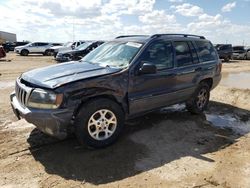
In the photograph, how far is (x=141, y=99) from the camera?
5.45m

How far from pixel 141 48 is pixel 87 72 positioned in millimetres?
1186

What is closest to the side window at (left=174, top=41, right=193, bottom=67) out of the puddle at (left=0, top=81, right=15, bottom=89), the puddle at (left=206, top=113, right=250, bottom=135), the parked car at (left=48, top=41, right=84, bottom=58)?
the puddle at (left=206, top=113, right=250, bottom=135)

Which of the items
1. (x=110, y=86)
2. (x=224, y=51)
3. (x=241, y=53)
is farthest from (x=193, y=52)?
(x=241, y=53)

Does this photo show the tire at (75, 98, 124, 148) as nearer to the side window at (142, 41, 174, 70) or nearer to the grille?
the grille

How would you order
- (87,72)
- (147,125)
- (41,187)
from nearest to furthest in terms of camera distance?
(41,187) → (87,72) → (147,125)

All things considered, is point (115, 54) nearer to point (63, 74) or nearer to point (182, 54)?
point (63, 74)

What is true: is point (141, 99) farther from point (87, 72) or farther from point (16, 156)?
point (16, 156)

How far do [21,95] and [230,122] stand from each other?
4544 millimetres

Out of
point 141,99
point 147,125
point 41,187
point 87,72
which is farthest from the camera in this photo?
point 147,125

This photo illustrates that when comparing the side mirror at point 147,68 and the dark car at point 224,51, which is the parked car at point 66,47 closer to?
the dark car at point 224,51

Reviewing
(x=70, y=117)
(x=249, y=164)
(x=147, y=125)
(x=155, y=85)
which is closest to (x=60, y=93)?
(x=70, y=117)

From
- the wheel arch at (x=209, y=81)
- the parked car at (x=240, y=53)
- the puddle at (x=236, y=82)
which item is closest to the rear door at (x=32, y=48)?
the parked car at (x=240, y=53)

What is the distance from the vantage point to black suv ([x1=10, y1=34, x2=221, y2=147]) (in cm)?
448

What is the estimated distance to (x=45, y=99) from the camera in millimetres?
4426
